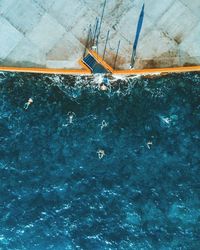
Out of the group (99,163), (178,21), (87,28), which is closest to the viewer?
(178,21)

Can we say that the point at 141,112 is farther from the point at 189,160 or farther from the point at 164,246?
the point at 164,246

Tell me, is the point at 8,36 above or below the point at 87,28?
below

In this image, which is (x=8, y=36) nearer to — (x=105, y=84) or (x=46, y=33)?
A: (x=46, y=33)

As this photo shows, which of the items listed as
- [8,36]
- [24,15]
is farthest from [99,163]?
[24,15]

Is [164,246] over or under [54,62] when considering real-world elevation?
under

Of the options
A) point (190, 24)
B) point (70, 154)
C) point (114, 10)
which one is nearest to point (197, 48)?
point (190, 24)

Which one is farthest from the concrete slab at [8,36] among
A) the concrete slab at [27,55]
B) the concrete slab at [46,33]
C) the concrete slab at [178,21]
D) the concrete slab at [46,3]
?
the concrete slab at [178,21]
